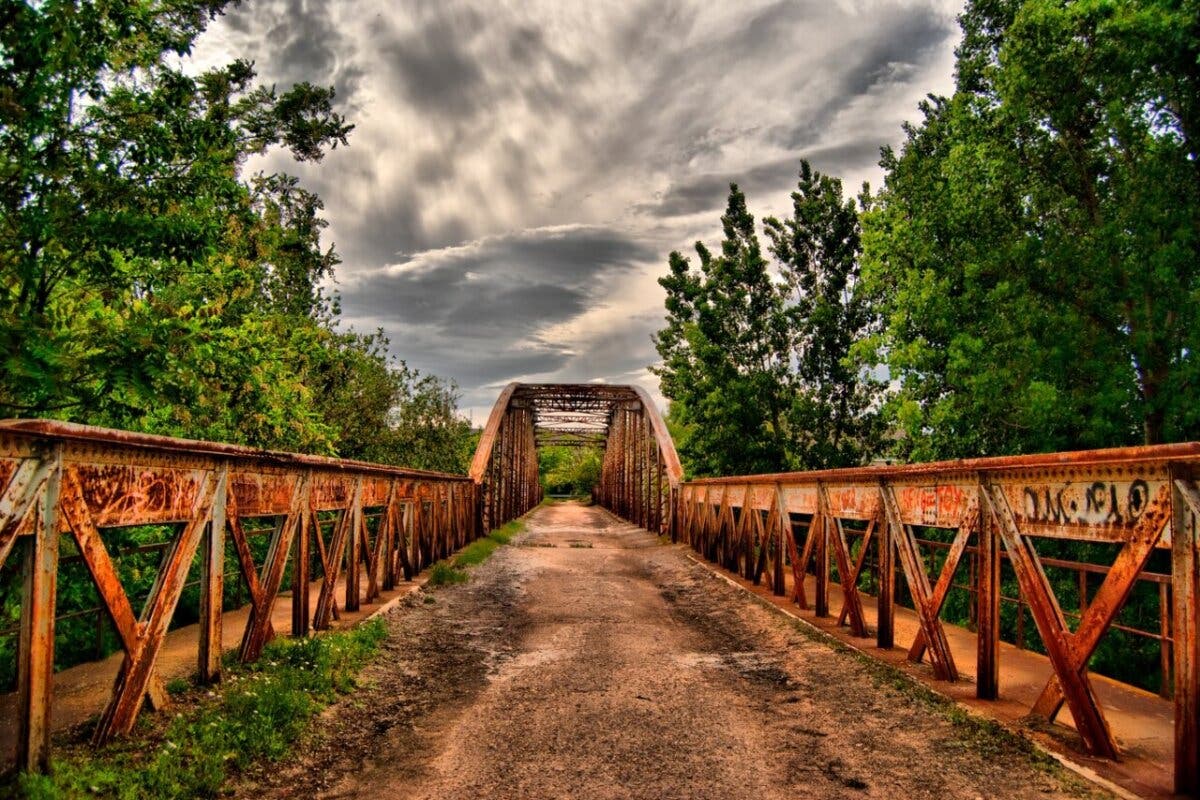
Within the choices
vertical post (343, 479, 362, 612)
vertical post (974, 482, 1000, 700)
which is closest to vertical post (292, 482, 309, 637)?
vertical post (343, 479, 362, 612)

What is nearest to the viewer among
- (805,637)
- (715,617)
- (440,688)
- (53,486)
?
(53,486)

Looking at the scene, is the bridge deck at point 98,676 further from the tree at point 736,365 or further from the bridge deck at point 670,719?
the tree at point 736,365

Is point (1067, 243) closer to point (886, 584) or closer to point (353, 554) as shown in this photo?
point (886, 584)

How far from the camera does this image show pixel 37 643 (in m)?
2.96

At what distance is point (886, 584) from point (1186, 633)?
11.0 ft

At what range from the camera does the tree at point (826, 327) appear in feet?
64.1

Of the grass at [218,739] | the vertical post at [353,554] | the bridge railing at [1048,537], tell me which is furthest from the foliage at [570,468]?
the grass at [218,739]

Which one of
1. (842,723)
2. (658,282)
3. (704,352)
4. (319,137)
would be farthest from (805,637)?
(658,282)

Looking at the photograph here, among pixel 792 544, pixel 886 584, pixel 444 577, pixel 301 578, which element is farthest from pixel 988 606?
pixel 444 577

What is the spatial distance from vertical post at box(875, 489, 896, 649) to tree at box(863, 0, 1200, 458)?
7.85 metres

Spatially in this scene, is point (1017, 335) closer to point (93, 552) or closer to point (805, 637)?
point (805, 637)

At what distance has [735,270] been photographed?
2089 cm

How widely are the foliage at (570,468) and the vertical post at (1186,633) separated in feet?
204

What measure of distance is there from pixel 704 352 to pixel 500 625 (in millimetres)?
12649
